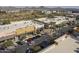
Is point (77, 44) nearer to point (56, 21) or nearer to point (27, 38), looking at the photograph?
point (56, 21)

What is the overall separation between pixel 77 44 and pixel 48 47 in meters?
0.46

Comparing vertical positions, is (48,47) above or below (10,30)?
below

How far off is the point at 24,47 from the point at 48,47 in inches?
14.9

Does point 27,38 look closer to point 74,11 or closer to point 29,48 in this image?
point 29,48

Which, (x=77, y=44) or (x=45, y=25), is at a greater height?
(x=45, y=25)

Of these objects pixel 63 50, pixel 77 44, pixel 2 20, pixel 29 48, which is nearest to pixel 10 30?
pixel 2 20

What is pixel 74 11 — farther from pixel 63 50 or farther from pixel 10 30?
pixel 10 30

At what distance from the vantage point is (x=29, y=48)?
2889mm

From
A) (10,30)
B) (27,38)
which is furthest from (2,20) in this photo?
(27,38)

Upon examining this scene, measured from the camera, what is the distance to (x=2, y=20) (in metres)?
2.85
